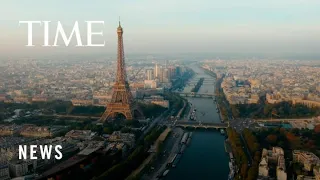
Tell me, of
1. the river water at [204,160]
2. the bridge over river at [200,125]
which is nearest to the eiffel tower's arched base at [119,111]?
the bridge over river at [200,125]

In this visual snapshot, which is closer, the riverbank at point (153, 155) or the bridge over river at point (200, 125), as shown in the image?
the riverbank at point (153, 155)

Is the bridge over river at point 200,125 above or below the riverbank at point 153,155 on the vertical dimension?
above

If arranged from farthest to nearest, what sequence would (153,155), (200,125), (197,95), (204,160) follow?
(197,95)
(200,125)
(153,155)
(204,160)

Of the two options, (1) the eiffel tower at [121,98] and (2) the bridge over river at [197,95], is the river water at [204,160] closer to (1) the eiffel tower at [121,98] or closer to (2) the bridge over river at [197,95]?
(1) the eiffel tower at [121,98]

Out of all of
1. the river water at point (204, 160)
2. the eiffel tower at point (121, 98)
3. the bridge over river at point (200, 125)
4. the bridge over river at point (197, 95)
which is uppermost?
the eiffel tower at point (121, 98)

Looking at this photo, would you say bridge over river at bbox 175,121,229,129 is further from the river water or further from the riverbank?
the riverbank

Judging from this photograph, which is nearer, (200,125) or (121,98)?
(200,125)

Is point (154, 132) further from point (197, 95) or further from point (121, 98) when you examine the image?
point (197, 95)

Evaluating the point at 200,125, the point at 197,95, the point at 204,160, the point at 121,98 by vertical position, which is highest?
the point at 121,98

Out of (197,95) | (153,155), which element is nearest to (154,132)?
(153,155)

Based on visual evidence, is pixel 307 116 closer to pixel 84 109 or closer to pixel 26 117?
pixel 84 109

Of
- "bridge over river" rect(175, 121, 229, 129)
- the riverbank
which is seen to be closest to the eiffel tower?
the riverbank

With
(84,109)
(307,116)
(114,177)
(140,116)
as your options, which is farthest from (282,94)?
(114,177)

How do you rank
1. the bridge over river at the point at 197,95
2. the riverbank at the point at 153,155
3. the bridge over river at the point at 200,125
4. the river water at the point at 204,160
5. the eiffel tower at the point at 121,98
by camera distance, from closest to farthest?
the riverbank at the point at 153,155, the river water at the point at 204,160, the bridge over river at the point at 200,125, the eiffel tower at the point at 121,98, the bridge over river at the point at 197,95
